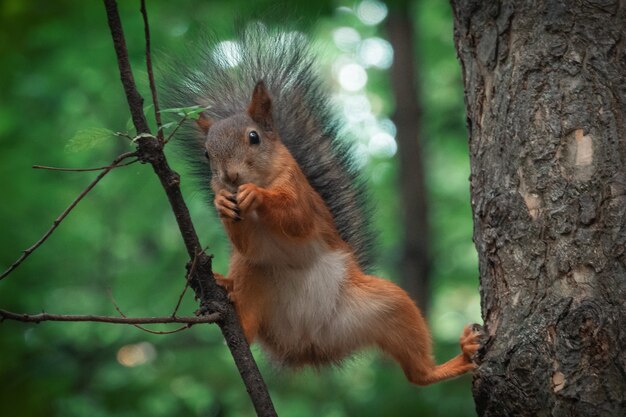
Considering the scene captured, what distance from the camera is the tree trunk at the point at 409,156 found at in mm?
5320

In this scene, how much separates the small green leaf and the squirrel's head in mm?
714

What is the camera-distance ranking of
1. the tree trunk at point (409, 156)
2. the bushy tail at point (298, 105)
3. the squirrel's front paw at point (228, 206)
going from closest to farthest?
1. the squirrel's front paw at point (228, 206)
2. the bushy tail at point (298, 105)
3. the tree trunk at point (409, 156)

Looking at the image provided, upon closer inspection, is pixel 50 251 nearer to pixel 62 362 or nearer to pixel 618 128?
pixel 62 362

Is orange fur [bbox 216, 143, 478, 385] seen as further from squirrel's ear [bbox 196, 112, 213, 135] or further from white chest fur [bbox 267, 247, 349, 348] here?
squirrel's ear [bbox 196, 112, 213, 135]

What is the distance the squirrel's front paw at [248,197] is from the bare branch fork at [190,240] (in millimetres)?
370

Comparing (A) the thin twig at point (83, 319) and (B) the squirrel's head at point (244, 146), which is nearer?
(A) the thin twig at point (83, 319)

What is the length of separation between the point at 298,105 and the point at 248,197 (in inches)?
35.1

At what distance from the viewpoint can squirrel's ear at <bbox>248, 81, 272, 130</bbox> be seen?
9.56 ft

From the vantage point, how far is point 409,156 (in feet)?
17.9

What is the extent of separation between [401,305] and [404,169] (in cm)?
275

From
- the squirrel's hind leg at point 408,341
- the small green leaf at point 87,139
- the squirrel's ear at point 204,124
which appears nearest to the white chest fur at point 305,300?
the squirrel's hind leg at point 408,341

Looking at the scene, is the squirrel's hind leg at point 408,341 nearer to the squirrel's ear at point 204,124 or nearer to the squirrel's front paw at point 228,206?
the squirrel's front paw at point 228,206

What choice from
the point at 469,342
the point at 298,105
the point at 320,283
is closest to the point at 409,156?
the point at 298,105

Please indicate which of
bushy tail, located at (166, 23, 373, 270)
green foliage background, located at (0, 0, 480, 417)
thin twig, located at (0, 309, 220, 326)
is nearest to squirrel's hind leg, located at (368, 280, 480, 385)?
green foliage background, located at (0, 0, 480, 417)
